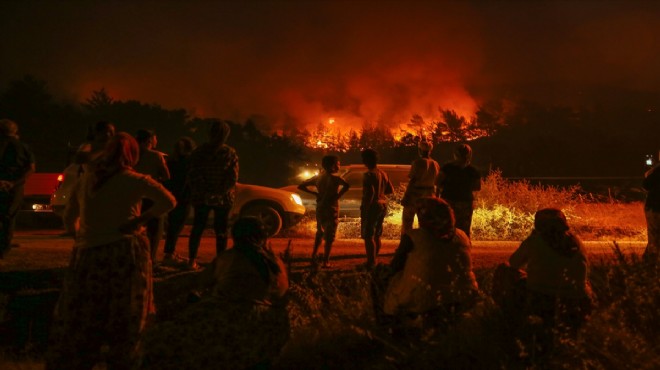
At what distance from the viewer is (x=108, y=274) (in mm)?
4625

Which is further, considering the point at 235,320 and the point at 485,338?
the point at 485,338

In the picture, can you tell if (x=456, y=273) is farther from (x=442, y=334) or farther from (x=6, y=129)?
(x=6, y=129)

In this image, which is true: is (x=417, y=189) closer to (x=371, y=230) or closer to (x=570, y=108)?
(x=371, y=230)

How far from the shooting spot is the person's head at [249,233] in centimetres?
485

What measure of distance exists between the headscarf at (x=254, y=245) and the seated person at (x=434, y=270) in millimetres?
1060

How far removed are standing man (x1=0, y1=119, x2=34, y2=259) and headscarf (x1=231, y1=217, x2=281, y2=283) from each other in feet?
14.5

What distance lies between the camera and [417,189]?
30.1ft

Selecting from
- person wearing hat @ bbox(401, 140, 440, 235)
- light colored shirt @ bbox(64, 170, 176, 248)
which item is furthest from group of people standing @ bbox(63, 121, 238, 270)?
light colored shirt @ bbox(64, 170, 176, 248)

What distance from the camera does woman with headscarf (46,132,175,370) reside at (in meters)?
4.60

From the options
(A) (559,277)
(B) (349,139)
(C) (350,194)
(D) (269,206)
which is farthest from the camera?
(B) (349,139)

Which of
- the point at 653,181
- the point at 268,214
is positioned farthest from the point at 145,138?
the point at 653,181

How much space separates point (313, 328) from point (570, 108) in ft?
151

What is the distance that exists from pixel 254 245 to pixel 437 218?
141 cm

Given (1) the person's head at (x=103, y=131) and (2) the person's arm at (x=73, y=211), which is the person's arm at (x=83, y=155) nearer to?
(1) the person's head at (x=103, y=131)
